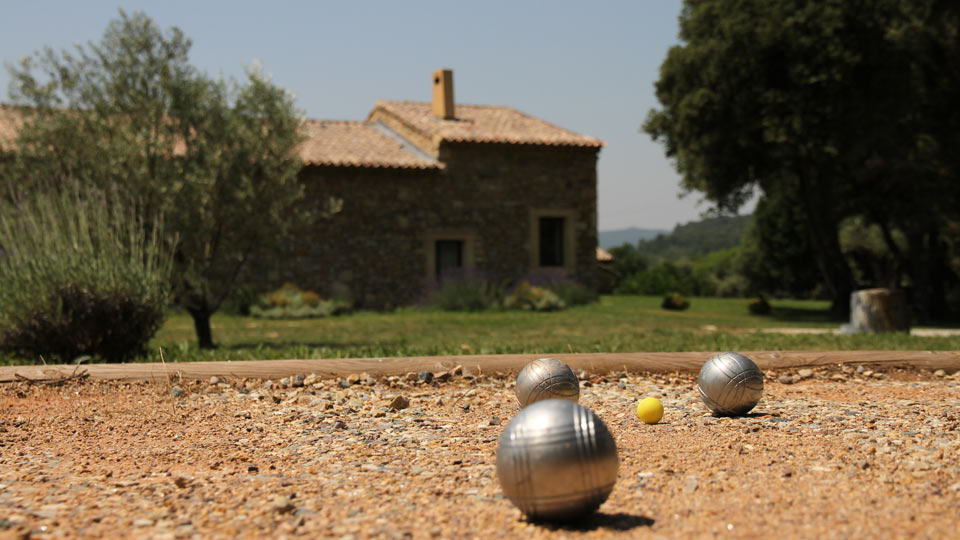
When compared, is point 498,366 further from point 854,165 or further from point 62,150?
point 854,165

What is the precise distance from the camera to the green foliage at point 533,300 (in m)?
19.4

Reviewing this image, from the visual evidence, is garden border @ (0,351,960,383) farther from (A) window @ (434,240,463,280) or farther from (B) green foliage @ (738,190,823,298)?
(B) green foliage @ (738,190,823,298)

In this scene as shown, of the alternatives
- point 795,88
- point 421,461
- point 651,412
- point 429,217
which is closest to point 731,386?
point 651,412

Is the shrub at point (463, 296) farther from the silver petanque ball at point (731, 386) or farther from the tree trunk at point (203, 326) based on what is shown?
the silver petanque ball at point (731, 386)

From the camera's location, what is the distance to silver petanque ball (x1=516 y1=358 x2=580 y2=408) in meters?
4.90

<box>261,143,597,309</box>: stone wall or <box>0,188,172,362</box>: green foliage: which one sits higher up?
<box>261,143,597,309</box>: stone wall

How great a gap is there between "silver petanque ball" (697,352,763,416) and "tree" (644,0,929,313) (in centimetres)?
1404

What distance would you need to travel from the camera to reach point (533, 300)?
64.2ft

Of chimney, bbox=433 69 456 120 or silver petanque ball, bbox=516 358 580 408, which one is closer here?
silver petanque ball, bbox=516 358 580 408

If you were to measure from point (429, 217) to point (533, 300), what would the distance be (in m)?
3.79

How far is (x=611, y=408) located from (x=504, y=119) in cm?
1959

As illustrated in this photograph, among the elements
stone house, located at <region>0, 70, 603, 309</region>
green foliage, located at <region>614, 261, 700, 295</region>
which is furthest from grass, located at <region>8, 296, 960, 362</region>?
green foliage, located at <region>614, 261, 700, 295</region>

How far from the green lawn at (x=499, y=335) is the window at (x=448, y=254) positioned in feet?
8.33

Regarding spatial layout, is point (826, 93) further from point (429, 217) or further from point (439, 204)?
point (429, 217)
